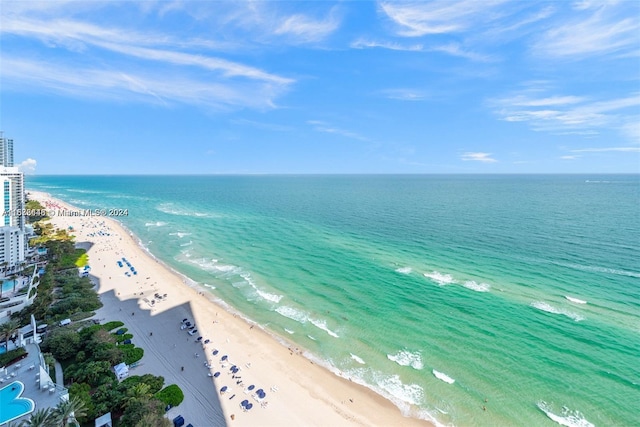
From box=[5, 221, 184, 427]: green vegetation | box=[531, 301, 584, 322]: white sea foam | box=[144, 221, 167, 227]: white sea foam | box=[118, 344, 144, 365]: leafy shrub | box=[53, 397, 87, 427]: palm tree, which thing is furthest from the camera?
box=[144, 221, 167, 227]: white sea foam

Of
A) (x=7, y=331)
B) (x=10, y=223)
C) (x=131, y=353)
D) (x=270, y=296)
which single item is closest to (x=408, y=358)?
(x=270, y=296)

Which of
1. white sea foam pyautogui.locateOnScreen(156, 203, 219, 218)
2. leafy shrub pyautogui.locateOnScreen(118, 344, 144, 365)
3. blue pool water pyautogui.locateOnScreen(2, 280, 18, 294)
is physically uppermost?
white sea foam pyautogui.locateOnScreen(156, 203, 219, 218)

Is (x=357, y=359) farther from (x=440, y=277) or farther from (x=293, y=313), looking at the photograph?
(x=440, y=277)

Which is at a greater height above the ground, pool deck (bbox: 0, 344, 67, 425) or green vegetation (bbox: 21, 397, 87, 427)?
green vegetation (bbox: 21, 397, 87, 427)

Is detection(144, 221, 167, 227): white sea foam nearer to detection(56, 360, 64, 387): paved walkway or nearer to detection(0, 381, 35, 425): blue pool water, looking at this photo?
detection(56, 360, 64, 387): paved walkway

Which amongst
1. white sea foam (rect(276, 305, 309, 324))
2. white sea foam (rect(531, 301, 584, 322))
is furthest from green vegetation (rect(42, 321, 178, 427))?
white sea foam (rect(531, 301, 584, 322))

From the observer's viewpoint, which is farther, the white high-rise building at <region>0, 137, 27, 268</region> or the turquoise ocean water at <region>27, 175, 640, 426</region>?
the white high-rise building at <region>0, 137, 27, 268</region>

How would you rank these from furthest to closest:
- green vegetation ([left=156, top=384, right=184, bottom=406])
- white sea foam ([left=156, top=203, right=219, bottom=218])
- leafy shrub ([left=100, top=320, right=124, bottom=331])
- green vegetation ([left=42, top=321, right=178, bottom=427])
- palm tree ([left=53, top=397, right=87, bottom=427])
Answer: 1. white sea foam ([left=156, top=203, right=219, bottom=218])
2. leafy shrub ([left=100, top=320, right=124, bottom=331])
3. green vegetation ([left=156, top=384, right=184, bottom=406])
4. green vegetation ([left=42, top=321, right=178, bottom=427])
5. palm tree ([left=53, top=397, right=87, bottom=427])
